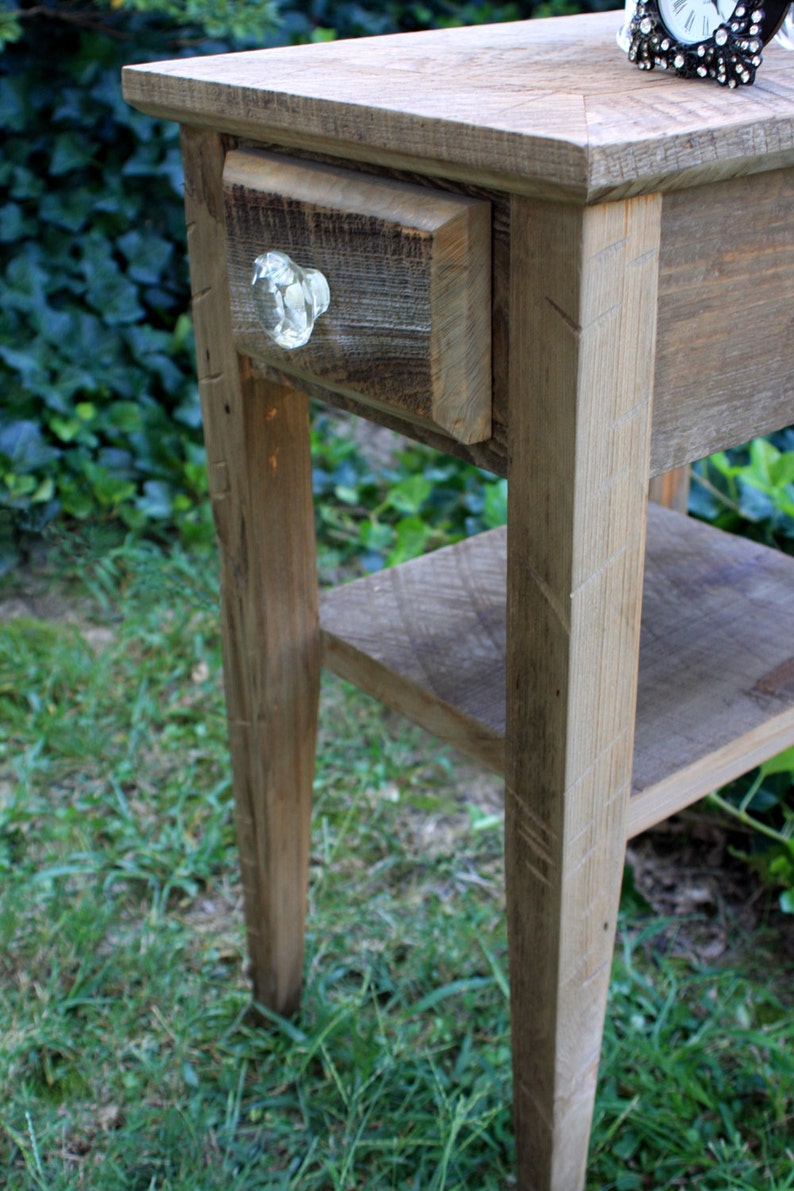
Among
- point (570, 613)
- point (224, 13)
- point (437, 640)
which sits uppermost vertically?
point (224, 13)

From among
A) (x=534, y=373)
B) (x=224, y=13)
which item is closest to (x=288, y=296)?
(x=534, y=373)

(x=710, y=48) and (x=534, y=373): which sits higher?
(x=710, y=48)

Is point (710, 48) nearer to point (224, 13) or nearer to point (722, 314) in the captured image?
point (722, 314)

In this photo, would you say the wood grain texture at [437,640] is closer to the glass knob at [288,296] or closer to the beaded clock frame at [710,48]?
the glass knob at [288,296]

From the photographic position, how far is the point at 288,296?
865mm

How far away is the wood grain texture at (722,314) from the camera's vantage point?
0.74 m

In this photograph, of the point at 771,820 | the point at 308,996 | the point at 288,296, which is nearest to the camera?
the point at 288,296

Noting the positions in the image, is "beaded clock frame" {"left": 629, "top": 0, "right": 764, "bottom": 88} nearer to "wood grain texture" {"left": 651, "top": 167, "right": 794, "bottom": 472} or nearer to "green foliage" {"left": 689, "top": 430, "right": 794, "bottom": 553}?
"wood grain texture" {"left": 651, "top": 167, "right": 794, "bottom": 472}

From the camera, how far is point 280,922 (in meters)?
1.30

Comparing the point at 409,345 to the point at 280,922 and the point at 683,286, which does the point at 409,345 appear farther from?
the point at 280,922

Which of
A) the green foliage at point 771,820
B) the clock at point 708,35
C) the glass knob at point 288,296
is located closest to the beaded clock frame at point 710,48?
the clock at point 708,35

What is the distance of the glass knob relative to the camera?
33.5 inches

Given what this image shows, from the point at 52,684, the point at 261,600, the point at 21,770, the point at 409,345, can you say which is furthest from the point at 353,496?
the point at 409,345

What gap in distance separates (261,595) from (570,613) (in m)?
0.42
